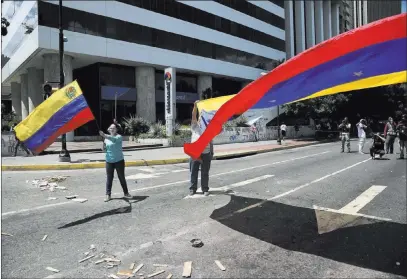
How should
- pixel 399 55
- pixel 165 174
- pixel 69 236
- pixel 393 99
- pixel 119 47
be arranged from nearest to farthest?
pixel 399 55, pixel 69 236, pixel 165 174, pixel 119 47, pixel 393 99

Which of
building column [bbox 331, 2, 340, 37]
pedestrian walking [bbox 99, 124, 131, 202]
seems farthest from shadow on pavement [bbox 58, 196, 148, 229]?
building column [bbox 331, 2, 340, 37]

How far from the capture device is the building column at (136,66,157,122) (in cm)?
3334

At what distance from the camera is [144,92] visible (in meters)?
33.3

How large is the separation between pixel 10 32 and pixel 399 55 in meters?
41.2

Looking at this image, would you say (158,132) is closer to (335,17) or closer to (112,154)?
(112,154)

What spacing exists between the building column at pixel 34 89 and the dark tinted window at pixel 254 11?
22.0m

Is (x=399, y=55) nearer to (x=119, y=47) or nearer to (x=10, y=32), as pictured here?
(x=119, y=47)

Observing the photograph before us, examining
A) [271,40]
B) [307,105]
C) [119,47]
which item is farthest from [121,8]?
[271,40]

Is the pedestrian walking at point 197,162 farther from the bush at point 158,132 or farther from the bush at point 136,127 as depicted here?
the bush at point 136,127

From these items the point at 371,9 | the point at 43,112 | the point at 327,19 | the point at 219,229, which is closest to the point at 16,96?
the point at 43,112

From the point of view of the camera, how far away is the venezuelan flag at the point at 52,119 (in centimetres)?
745

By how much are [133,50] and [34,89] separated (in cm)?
1132

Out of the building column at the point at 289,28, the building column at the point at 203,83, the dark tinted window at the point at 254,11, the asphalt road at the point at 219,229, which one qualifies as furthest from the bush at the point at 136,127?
the building column at the point at 289,28

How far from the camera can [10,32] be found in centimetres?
3650
